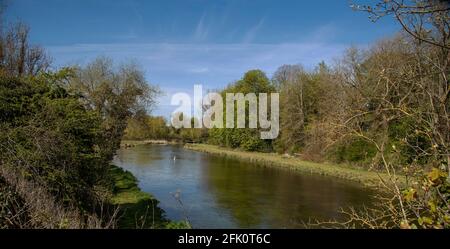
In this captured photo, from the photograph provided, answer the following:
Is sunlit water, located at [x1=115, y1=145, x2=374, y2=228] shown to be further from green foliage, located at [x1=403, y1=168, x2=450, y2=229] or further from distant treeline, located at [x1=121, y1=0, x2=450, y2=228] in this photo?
green foliage, located at [x1=403, y1=168, x2=450, y2=229]

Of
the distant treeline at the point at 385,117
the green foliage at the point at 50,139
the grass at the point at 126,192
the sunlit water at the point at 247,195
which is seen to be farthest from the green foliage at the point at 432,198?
the grass at the point at 126,192

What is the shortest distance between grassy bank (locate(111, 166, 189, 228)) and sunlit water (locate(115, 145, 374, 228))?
29.2 inches

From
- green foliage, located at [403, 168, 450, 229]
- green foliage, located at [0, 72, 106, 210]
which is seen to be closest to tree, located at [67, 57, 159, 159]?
green foliage, located at [0, 72, 106, 210]

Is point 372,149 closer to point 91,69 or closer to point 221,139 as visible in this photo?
point 91,69

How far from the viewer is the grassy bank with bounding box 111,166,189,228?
486 inches

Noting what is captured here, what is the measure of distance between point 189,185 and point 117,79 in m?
10.3

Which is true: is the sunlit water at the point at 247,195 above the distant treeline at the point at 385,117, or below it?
below

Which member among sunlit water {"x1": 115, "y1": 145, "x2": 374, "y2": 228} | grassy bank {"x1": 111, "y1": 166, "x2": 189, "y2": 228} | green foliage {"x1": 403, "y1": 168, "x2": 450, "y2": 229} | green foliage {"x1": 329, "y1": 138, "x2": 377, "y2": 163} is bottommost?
sunlit water {"x1": 115, "y1": 145, "x2": 374, "y2": 228}

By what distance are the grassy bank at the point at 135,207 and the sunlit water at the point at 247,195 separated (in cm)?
74

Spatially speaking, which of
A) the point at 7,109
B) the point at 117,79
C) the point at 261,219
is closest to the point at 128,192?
the point at 261,219

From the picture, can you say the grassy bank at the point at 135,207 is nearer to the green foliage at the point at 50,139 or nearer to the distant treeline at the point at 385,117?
the green foliage at the point at 50,139

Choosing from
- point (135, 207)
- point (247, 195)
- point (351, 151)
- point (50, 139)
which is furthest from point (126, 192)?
point (351, 151)

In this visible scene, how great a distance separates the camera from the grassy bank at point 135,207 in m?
12.3
